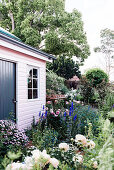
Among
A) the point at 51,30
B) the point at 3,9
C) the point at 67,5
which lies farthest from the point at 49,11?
the point at 3,9

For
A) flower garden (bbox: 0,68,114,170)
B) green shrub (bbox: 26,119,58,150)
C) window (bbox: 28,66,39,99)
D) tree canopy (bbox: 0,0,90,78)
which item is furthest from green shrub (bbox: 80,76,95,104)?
green shrub (bbox: 26,119,58,150)

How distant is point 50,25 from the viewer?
50.5ft

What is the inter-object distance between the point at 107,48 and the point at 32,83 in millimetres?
21790

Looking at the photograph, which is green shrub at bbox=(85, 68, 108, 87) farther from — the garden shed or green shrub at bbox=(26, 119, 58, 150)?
green shrub at bbox=(26, 119, 58, 150)

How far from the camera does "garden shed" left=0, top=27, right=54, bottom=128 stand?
15.8 ft

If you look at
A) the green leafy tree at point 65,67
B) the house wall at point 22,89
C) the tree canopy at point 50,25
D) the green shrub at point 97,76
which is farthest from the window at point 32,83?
the green leafy tree at point 65,67

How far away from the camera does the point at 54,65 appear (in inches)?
640

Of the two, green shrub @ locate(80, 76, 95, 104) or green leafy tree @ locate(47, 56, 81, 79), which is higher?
green leafy tree @ locate(47, 56, 81, 79)

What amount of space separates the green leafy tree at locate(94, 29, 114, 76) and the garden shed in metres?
20.3

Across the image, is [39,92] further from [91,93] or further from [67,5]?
[67,5]

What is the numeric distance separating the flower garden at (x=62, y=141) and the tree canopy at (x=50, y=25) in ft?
16.8

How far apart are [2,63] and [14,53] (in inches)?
22.5

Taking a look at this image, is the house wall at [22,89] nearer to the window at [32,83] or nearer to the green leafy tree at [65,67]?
the window at [32,83]

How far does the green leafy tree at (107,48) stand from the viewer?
81.9 ft
